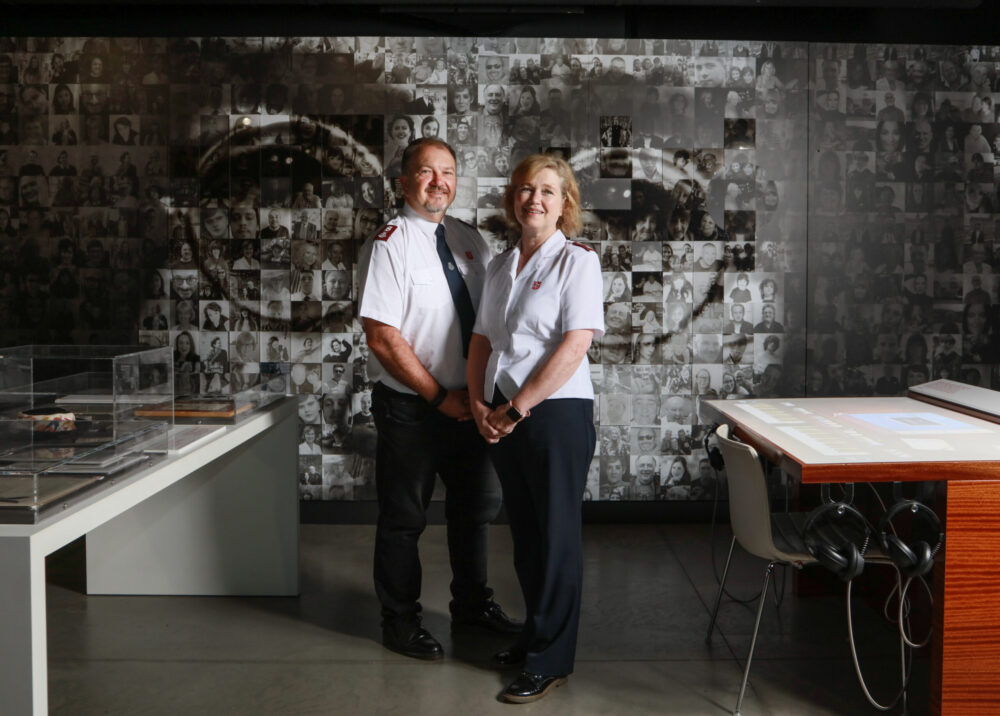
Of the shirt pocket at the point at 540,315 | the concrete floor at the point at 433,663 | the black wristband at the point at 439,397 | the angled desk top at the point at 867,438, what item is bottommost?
the concrete floor at the point at 433,663

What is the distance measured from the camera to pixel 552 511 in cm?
278

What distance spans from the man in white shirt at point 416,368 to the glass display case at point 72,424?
31.5 inches

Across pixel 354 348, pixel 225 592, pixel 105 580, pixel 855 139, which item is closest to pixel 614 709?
pixel 225 592

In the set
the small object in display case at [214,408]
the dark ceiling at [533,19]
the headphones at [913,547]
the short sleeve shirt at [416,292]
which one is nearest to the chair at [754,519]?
the headphones at [913,547]

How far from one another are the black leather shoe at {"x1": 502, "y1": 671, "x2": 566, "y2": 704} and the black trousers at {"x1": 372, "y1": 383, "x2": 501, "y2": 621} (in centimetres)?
56

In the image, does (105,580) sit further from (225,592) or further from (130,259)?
(130,259)

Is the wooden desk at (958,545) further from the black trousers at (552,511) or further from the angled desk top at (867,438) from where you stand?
the black trousers at (552,511)

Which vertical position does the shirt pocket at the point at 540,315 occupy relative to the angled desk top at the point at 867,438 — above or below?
above

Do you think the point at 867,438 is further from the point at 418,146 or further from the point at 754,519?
the point at 418,146

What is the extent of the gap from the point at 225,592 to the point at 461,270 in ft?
5.57

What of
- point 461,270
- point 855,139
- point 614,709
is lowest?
point 614,709

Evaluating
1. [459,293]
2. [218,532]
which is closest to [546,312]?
[459,293]

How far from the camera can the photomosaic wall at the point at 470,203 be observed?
15.7 ft

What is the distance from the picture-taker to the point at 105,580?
12.2 ft
